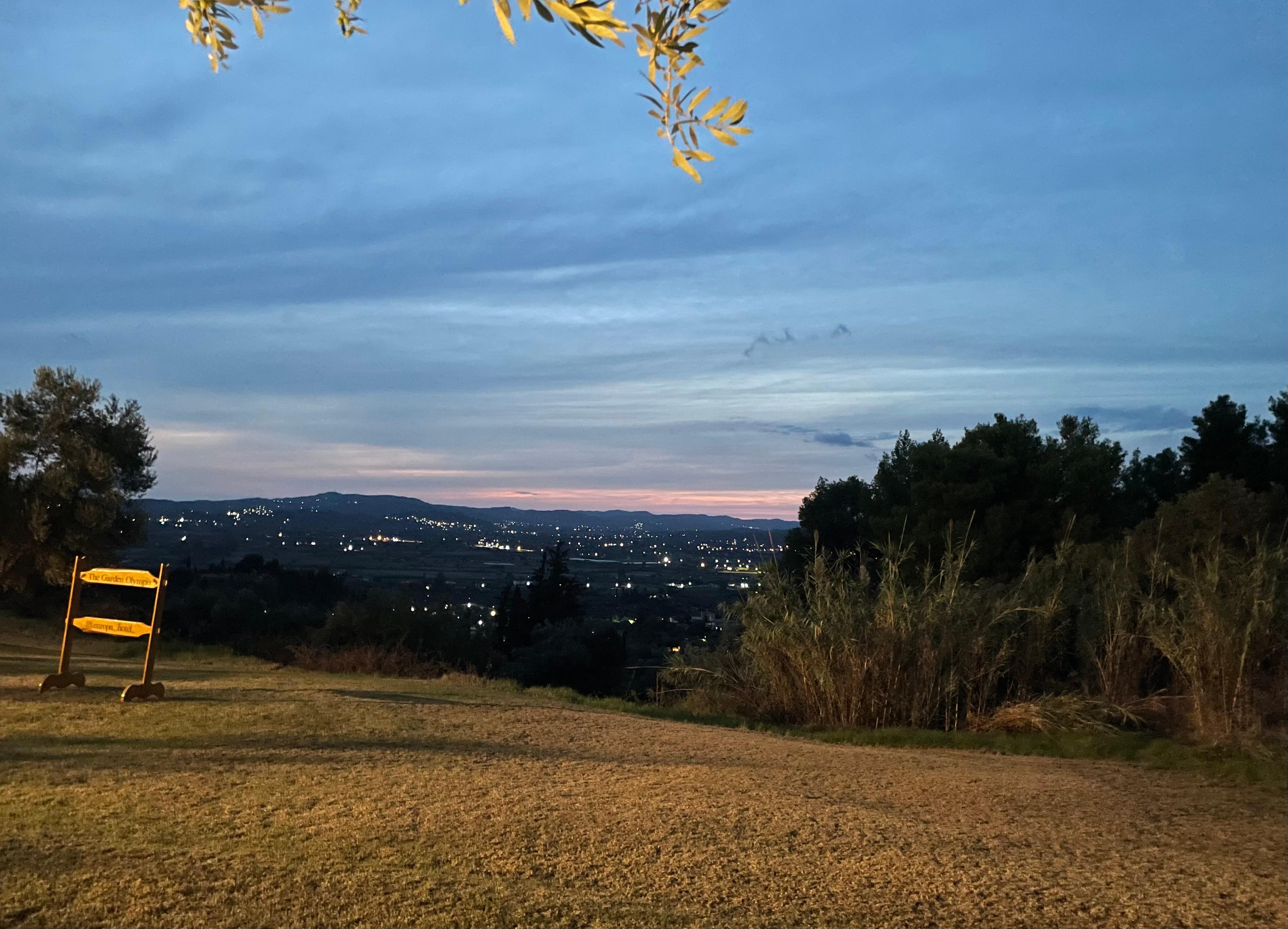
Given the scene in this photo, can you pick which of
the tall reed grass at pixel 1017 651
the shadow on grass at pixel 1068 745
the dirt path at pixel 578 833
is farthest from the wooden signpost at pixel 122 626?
the tall reed grass at pixel 1017 651

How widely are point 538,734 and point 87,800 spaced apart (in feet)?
13.2

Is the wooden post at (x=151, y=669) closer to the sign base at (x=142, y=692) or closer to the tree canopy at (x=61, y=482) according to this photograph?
the sign base at (x=142, y=692)

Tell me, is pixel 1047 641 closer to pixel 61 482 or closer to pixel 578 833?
pixel 578 833

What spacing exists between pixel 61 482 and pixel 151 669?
14311 mm

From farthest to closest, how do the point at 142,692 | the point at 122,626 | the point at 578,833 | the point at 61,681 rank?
the point at 122,626 → the point at 61,681 → the point at 142,692 → the point at 578,833

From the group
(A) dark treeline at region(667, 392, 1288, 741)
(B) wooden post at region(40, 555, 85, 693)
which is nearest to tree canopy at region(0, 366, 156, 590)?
(B) wooden post at region(40, 555, 85, 693)

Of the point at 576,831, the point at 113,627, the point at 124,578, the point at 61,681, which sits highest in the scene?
the point at 124,578

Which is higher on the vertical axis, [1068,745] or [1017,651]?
[1017,651]

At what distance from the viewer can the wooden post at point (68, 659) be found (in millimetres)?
10180

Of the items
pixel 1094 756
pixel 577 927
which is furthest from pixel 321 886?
pixel 1094 756

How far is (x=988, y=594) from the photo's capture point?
12.3 metres

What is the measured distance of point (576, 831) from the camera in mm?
5395

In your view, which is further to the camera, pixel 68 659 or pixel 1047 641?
pixel 1047 641

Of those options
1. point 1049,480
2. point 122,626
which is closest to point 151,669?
point 122,626
